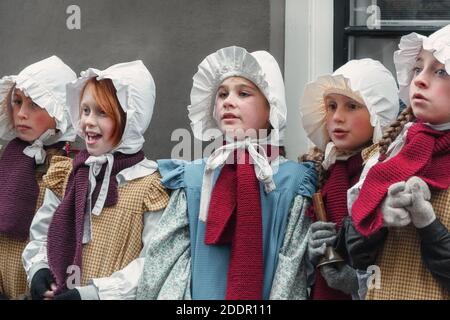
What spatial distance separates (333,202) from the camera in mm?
3094

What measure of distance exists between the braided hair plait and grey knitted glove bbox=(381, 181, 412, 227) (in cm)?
28

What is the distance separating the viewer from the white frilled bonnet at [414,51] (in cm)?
280

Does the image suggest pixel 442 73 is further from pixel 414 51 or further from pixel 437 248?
pixel 437 248

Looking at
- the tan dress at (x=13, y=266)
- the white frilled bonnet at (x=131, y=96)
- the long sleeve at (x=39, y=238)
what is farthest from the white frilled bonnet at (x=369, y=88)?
the tan dress at (x=13, y=266)

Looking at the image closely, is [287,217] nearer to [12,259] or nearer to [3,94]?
[12,259]

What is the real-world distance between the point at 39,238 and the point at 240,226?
84 centimetres

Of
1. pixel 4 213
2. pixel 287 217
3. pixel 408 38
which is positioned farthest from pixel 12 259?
pixel 408 38

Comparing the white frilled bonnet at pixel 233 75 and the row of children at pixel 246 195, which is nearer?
the row of children at pixel 246 195

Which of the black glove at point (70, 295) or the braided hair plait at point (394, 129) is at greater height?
the braided hair plait at point (394, 129)

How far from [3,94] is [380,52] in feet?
5.37

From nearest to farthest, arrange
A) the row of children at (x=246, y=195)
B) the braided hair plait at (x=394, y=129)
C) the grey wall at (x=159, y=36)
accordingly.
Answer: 1. the row of children at (x=246, y=195)
2. the braided hair plait at (x=394, y=129)
3. the grey wall at (x=159, y=36)

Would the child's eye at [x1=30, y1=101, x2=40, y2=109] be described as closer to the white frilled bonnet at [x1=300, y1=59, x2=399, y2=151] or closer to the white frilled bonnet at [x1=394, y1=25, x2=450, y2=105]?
the white frilled bonnet at [x1=300, y1=59, x2=399, y2=151]

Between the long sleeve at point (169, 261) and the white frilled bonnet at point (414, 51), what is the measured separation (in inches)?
34.6

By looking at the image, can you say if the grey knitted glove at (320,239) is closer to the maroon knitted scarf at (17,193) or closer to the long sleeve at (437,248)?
the long sleeve at (437,248)
